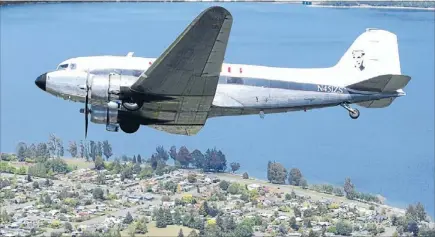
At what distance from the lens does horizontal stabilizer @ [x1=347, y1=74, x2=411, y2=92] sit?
2923cm

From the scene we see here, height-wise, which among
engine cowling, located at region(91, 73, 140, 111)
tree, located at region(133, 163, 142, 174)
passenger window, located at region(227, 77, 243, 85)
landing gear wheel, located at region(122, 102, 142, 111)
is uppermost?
passenger window, located at region(227, 77, 243, 85)

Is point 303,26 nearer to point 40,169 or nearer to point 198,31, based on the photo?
point 40,169

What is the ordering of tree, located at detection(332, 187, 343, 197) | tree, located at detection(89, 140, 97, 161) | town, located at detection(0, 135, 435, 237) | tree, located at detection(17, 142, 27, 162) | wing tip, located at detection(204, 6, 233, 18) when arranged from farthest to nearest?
tree, located at detection(17, 142, 27, 162) < tree, located at detection(89, 140, 97, 161) < tree, located at detection(332, 187, 343, 197) < town, located at detection(0, 135, 435, 237) < wing tip, located at detection(204, 6, 233, 18)

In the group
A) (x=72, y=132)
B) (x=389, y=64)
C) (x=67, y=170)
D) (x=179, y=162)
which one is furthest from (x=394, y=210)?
(x=389, y=64)

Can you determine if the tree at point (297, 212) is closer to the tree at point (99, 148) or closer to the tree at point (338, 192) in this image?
the tree at point (338, 192)

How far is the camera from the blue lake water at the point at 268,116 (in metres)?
105

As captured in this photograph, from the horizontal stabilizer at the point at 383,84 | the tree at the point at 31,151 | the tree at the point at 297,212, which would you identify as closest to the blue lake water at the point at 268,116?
the tree at the point at 31,151

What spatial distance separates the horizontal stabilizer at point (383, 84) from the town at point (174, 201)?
48702 millimetres

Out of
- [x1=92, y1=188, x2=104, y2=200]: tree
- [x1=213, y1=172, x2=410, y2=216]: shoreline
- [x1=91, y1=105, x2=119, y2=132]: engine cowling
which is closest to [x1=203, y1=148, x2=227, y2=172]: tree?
[x1=213, y1=172, x2=410, y2=216]: shoreline

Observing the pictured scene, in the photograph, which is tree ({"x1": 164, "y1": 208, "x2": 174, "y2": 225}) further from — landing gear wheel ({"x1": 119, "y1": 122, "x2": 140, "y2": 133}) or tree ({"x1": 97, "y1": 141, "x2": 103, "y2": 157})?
landing gear wheel ({"x1": 119, "y1": 122, "x2": 140, "y2": 133})

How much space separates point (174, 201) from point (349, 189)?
2065 centimetres

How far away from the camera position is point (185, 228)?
80000 mm

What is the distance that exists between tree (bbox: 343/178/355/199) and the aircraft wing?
65.5 meters

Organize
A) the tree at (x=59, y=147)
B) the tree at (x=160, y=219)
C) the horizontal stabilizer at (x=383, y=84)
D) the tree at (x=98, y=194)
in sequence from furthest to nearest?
the tree at (x=59, y=147)
the tree at (x=98, y=194)
the tree at (x=160, y=219)
the horizontal stabilizer at (x=383, y=84)
